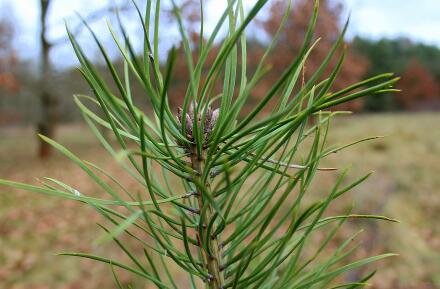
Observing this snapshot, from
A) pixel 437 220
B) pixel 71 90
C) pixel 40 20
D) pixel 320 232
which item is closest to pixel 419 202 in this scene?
pixel 437 220

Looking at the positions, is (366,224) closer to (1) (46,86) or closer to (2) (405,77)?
(1) (46,86)

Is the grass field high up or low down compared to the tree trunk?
down

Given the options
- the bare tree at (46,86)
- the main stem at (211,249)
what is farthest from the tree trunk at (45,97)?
the main stem at (211,249)

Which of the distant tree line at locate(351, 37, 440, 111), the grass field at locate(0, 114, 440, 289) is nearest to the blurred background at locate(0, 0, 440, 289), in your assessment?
the grass field at locate(0, 114, 440, 289)

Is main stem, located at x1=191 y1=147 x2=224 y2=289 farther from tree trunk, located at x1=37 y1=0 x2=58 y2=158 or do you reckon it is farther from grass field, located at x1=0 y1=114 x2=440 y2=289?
tree trunk, located at x1=37 y1=0 x2=58 y2=158

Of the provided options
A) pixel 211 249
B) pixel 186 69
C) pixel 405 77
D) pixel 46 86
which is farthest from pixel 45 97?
pixel 405 77

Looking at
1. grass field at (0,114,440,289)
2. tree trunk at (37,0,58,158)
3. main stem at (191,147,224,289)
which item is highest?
tree trunk at (37,0,58,158)
